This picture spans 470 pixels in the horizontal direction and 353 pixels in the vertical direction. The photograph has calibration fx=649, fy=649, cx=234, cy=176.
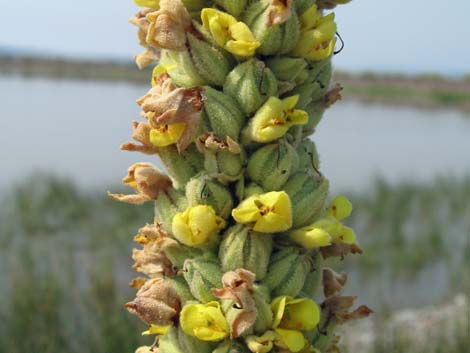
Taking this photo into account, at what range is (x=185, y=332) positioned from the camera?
5.55 feet

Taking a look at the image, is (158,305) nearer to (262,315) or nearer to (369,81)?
(262,315)

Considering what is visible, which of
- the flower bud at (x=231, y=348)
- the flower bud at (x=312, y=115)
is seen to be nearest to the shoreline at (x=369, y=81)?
the flower bud at (x=312, y=115)

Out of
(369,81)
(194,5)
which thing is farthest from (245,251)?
(369,81)

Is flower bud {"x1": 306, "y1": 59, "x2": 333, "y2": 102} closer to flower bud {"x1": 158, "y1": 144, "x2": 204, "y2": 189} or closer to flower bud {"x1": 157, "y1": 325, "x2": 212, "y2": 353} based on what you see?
flower bud {"x1": 158, "y1": 144, "x2": 204, "y2": 189}

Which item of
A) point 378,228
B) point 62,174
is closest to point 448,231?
point 378,228

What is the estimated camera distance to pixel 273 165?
5.62 feet

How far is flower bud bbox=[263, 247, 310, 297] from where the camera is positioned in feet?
5.56

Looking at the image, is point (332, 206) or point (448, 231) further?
point (448, 231)

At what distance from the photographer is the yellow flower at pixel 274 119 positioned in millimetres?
1691

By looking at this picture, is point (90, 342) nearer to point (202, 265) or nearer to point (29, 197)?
point (202, 265)

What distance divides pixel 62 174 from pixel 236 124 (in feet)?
55.5

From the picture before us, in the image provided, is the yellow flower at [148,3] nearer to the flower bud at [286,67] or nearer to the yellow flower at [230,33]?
the yellow flower at [230,33]

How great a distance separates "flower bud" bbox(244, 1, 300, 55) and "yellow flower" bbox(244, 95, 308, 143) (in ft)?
0.48

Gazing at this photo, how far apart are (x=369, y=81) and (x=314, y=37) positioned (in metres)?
74.2
